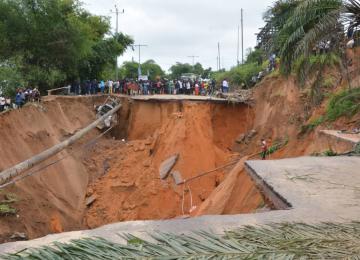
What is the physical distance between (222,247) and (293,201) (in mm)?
2666

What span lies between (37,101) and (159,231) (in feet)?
56.1

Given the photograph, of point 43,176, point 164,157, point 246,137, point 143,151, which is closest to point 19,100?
point 43,176

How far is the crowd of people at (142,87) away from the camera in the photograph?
28.4 m

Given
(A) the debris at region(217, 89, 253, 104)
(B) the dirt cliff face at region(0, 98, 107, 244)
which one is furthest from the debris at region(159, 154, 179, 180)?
(A) the debris at region(217, 89, 253, 104)

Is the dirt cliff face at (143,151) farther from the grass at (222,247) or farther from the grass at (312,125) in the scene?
the grass at (222,247)

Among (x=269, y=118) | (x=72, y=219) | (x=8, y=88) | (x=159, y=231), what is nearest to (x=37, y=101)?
(x=8, y=88)

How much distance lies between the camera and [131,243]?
199 inches

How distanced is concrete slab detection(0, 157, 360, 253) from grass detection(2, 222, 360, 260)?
354mm

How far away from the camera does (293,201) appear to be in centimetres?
731

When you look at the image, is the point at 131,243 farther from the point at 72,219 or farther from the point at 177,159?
the point at 177,159

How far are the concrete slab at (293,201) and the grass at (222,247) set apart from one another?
1.16 ft

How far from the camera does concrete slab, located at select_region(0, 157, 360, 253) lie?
5.67m

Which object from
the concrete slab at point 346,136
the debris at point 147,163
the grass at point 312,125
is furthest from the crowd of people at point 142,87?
the concrete slab at point 346,136

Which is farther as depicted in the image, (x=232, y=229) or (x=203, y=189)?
(x=203, y=189)
